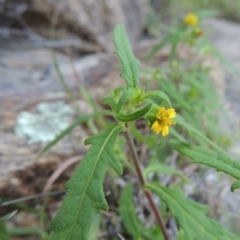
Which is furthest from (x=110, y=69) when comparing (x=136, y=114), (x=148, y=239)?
(x=136, y=114)

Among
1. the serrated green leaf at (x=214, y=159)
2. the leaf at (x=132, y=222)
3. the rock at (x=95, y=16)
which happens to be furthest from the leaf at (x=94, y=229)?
the rock at (x=95, y=16)

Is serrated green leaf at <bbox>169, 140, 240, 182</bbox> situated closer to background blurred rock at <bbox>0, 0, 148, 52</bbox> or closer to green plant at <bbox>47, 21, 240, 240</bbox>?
green plant at <bbox>47, 21, 240, 240</bbox>

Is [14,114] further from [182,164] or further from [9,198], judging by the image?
[182,164]

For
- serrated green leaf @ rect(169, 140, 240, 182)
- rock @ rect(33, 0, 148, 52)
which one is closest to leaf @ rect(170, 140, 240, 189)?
serrated green leaf @ rect(169, 140, 240, 182)

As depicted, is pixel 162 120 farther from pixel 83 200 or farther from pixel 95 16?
pixel 95 16

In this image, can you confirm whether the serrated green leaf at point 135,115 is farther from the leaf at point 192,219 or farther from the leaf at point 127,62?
the leaf at point 192,219

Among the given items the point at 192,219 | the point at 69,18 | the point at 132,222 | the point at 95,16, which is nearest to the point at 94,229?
the point at 132,222
